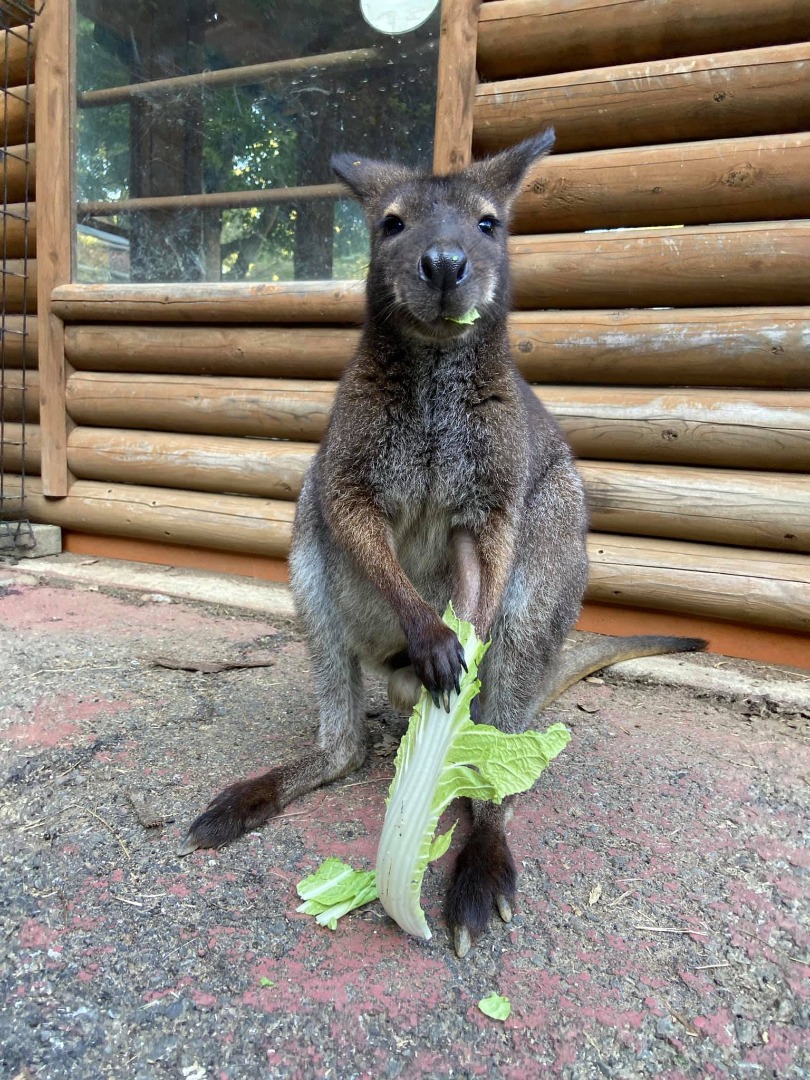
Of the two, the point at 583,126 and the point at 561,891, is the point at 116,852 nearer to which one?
the point at 561,891

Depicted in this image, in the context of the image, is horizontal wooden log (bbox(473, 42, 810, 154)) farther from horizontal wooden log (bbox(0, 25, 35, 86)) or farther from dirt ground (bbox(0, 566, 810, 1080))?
horizontal wooden log (bbox(0, 25, 35, 86))

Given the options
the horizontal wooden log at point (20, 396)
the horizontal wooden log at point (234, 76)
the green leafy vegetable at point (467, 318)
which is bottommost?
the horizontal wooden log at point (20, 396)

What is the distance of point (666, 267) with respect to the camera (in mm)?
3475

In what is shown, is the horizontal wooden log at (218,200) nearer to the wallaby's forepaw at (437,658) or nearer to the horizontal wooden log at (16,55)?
the horizontal wooden log at (16,55)

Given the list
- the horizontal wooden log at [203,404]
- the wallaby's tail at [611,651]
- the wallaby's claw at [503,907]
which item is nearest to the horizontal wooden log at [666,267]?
the horizontal wooden log at [203,404]

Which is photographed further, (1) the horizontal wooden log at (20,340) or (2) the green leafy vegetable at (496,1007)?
(1) the horizontal wooden log at (20,340)

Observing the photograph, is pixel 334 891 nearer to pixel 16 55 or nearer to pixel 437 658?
pixel 437 658

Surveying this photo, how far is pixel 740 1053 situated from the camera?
1.28 metres

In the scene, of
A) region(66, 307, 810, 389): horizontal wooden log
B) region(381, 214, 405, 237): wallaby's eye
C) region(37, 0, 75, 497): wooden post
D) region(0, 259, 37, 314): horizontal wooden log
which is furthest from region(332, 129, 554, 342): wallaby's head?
region(0, 259, 37, 314): horizontal wooden log

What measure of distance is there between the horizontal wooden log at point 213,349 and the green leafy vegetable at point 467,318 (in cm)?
209

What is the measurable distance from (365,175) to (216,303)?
208 centimetres

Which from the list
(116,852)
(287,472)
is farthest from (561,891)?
(287,472)

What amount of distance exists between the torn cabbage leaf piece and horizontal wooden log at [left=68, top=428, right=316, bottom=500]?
2.76 metres

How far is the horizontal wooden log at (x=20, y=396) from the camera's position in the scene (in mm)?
5242
